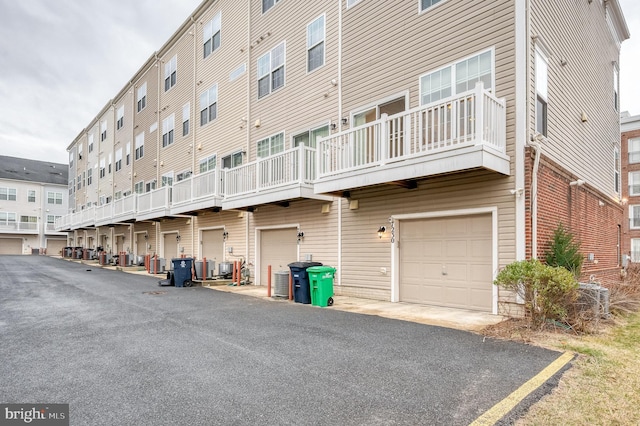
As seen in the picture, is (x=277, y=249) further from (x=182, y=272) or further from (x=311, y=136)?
(x=311, y=136)

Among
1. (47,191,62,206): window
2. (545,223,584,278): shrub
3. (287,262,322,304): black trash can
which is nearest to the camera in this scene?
(545,223,584,278): shrub

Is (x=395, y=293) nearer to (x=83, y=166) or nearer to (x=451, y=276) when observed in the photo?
(x=451, y=276)

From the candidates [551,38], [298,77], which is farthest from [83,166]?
[551,38]

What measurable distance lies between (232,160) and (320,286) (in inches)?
344

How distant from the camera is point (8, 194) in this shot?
1921 inches

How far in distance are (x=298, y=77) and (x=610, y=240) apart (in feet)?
41.9

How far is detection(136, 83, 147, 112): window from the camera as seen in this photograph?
984 inches

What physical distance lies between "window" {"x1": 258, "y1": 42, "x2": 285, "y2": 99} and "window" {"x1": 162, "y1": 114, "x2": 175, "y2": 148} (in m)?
8.65

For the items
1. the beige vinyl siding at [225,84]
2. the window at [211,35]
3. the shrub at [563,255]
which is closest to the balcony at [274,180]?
the beige vinyl siding at [225,84]

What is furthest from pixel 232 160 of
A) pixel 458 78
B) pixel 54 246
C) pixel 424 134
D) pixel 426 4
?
pixel 54 246

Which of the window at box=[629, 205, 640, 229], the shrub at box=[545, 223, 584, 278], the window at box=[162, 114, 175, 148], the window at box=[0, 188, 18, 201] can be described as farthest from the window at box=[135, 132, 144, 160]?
the window at box=[0, 188, 18, 201]

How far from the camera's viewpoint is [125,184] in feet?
89.1

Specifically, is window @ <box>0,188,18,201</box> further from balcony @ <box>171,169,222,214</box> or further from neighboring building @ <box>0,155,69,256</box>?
balcony @ <box>171,169,222,214</box>

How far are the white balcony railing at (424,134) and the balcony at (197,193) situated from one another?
20.9 ft
